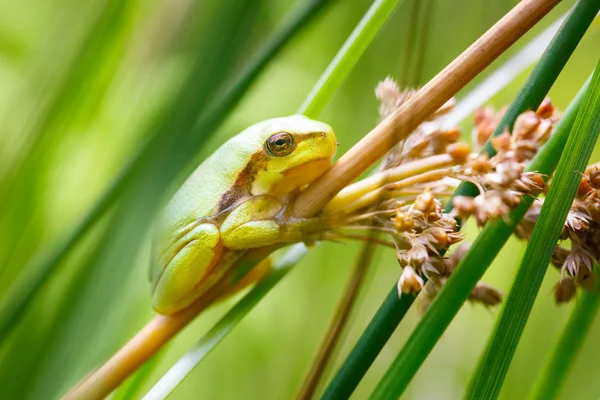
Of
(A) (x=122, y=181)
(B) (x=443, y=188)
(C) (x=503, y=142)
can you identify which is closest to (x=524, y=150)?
(C) (x=503, y=142)

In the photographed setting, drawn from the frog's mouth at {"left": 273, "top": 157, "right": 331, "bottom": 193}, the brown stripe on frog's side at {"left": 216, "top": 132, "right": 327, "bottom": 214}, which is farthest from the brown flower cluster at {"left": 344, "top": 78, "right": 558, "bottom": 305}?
the brown stripe on frog's side at {"left": 216, "top": 132, "right": 327, "bottom": 214}

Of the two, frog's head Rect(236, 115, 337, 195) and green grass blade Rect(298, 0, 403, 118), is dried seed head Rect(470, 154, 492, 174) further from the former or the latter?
frog's head Rect(236, 115, 337, 195)

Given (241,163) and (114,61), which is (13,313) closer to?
(114,61)

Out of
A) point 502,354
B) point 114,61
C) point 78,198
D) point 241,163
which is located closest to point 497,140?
point 502,354

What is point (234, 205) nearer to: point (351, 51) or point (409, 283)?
point (351, 51)

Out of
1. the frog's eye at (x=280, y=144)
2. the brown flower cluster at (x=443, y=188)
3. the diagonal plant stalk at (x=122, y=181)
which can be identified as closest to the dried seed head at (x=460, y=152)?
the brown flower cluster at (x=443, y=188)
